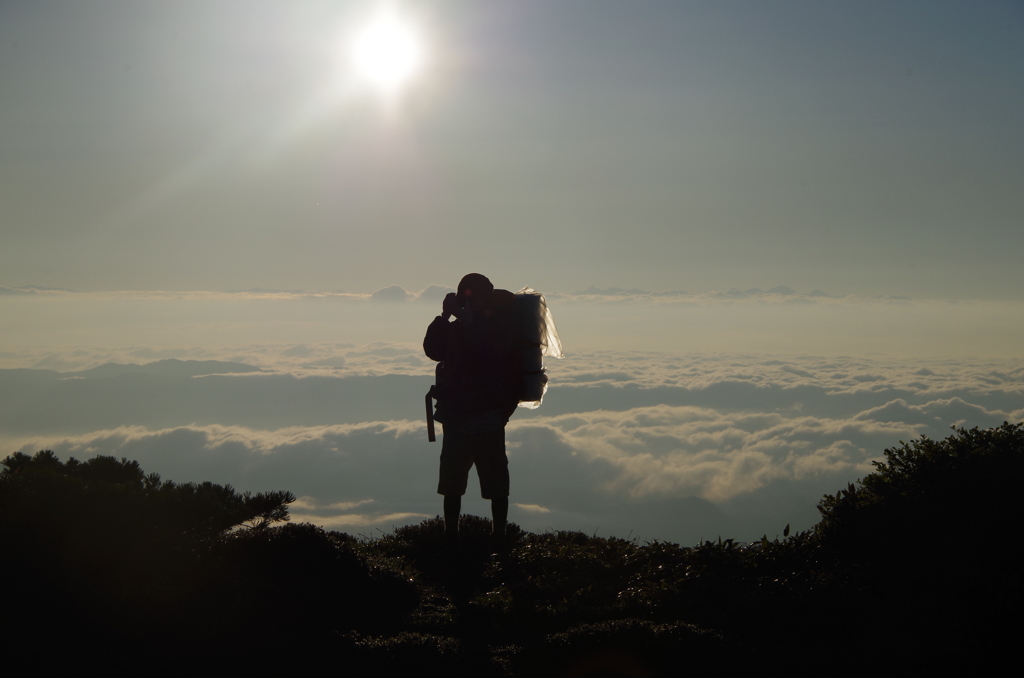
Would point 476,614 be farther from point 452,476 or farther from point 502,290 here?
point 502,290

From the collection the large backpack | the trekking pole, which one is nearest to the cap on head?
the large backpack

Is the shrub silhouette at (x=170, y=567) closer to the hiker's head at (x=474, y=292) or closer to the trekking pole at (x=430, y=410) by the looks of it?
the trekking pole at (x=430, y=410)

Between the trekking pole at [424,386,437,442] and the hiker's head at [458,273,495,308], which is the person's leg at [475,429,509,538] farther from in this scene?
the hiker's head at [458,273,495,308]

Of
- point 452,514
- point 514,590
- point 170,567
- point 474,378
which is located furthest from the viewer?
point 452,514

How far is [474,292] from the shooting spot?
689 centimetres

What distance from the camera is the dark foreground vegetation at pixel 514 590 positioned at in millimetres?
4105

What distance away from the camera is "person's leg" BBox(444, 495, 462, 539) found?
7102 millimetres

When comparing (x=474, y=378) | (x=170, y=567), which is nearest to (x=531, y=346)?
(x=474, y=378)

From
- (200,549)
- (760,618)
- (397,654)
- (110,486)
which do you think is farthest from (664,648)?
(110,486)

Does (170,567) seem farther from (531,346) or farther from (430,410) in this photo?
(531,346)

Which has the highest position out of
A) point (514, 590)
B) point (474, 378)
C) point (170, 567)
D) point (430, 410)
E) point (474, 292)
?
point (474, 292)

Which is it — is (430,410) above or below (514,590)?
above

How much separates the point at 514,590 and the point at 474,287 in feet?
11.0

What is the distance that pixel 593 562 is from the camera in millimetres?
6680
